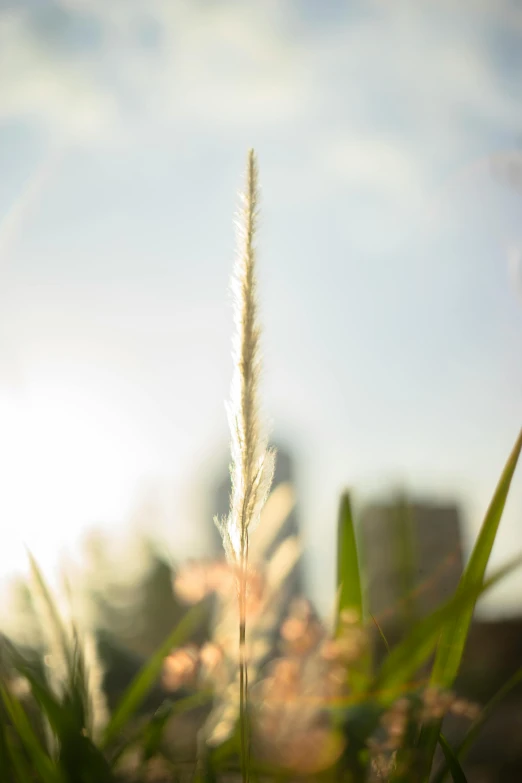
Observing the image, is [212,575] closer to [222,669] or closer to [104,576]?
[222,669]

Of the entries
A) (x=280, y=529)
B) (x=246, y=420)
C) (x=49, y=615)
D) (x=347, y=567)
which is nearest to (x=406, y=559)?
(x=347, y=567)

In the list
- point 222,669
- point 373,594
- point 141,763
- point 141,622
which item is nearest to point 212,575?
point 222,669

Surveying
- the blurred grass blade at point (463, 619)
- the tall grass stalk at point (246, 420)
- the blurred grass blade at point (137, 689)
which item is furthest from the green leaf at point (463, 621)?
the blurred grass blade at point (137, 689)

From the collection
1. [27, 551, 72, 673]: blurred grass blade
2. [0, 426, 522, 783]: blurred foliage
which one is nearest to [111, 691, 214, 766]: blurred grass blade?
[0, 426, 522, 783]: blurred foliage

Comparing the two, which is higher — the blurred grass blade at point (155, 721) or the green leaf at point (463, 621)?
the green leaf at point (463, 621)

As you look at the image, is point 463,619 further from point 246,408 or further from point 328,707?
point 246,408

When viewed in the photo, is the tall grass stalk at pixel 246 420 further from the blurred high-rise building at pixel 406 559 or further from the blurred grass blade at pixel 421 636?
the blurred high-rise building at pixel 406 559

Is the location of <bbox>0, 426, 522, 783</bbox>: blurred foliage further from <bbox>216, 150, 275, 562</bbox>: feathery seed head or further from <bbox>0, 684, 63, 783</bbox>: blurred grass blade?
<bbox>216, 150, 275, 562</bbox>: feathery seed head
